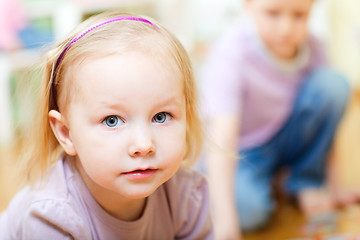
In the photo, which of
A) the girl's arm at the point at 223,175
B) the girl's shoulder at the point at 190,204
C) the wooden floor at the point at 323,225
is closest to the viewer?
the girl's shoulder at the point at 190,204

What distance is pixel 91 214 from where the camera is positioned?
0.76 m

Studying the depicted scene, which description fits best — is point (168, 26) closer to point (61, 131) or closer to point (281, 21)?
point (281, 21)

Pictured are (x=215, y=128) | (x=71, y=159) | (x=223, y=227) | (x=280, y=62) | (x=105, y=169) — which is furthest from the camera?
(x=280, y=62)

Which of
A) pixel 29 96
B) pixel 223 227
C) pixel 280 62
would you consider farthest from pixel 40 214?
pixel 280 62

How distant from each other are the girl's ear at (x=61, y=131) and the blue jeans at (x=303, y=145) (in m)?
0.61

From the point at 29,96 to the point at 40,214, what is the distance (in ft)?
0.67

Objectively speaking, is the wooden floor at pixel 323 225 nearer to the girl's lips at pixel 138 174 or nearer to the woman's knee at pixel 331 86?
the woman's knee at pixel 331 86

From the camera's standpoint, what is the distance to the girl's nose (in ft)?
2.07

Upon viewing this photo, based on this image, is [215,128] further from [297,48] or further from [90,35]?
[90,35]

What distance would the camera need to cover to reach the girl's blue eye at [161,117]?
26.2 inches

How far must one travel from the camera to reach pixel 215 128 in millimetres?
1164

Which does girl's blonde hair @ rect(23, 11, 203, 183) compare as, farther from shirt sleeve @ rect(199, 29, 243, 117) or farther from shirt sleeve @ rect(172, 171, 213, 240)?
shirt sleeve @ rect(199, 29, 243, 117)

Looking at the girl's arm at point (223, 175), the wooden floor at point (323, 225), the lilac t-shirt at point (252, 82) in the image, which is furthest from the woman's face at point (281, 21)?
the wooden floor at point (323, 225)

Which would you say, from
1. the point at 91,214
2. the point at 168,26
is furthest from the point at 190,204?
the point at 168,26
